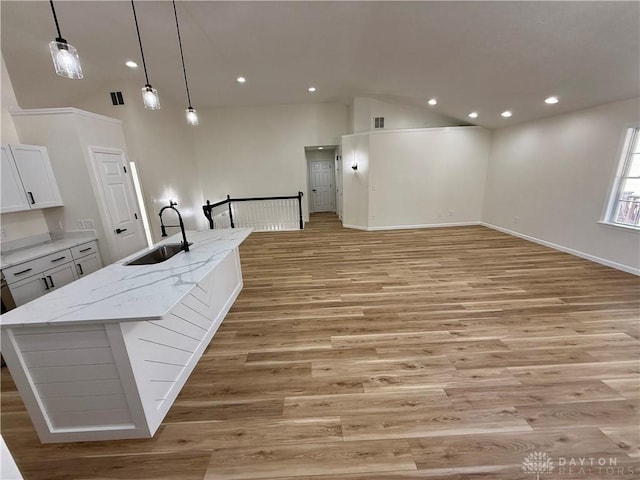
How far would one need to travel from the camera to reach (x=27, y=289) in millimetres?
2740

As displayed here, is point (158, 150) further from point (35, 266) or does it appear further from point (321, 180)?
→ point (321, 180)

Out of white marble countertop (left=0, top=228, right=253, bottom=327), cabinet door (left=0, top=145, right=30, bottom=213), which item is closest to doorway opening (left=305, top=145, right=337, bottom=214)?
cabinet door (left=0, top=145, right=30, bottom=213)

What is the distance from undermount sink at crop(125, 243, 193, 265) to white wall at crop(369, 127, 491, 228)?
16.6 feet

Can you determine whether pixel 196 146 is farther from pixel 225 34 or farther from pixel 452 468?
pixel 452 468

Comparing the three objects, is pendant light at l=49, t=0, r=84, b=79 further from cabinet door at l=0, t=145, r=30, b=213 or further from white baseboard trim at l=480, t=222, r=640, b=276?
white baseboard trim at l=480, t=222, r=640, b=276

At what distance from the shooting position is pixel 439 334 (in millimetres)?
2578

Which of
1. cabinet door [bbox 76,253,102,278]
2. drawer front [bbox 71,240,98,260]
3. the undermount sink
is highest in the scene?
the undermount sink

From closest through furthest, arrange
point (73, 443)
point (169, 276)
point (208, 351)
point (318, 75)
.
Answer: point (73, 443) → point (169, 276) → point (208, 351) → point (318, 75)

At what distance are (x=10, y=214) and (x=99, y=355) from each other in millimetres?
3189

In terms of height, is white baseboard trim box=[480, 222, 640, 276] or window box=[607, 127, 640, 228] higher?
window box=[607, 127, 640, 228]

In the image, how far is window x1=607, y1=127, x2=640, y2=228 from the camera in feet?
12.3

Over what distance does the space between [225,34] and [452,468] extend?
5290mm

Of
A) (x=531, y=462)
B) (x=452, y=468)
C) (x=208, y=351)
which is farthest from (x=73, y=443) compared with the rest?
(x=531, y=462)

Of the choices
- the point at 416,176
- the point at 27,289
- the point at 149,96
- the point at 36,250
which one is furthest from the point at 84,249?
the point at 416,176
